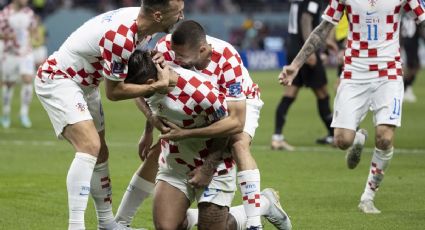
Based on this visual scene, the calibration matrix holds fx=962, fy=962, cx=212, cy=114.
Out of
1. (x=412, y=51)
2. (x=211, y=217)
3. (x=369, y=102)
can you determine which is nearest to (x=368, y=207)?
(x=369, y=102)

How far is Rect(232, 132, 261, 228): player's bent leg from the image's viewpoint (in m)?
7.76

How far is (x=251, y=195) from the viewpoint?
7.80 metres

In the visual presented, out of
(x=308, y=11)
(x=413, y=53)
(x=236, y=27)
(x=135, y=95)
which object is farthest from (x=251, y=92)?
(x=236, y=27)

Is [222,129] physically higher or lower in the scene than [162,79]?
lower

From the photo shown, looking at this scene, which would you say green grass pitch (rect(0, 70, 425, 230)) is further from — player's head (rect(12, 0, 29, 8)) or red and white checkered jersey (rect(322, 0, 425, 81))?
player's head (rect(12, 0, 29, 8))

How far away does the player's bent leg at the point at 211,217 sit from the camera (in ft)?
25.3

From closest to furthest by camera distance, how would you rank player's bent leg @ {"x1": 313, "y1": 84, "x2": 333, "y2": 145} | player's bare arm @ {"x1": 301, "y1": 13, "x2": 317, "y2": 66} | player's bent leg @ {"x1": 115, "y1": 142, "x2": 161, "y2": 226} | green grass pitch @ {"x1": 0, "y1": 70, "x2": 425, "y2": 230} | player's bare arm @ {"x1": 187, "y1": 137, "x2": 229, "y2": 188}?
player's bare arm @ {"x1": 187, "y1": 137, "x2": 229, "y2": 188} < player's bent leg @ {"x1": 115, "y1": 142, "x2": 161, "y2": 226} < green grass pitch @ {"x1": 0, "y1": 70, "x2": 425, "y2": 230} < player's bare arm @ {"x1": 301, "y1": 13, "x2": 317, "y2": 66} < player's bent leg @ {"x1": 313, "y1": 84, "x2": 333, "y2": 145}

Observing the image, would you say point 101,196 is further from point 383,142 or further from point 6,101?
point 6,101

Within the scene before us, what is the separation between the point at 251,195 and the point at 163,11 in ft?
5.43

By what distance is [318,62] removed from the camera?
1528cm

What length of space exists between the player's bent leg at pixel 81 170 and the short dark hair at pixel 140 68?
59cm

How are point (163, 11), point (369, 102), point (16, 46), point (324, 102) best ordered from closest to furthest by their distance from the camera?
point (163, 11) → point (369, 102) → point (324, 102) → point (16, 46)

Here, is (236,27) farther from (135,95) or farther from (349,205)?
(135,95)

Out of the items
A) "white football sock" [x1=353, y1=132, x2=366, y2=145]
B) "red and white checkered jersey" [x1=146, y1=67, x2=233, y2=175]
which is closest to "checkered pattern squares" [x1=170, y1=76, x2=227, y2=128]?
"red and white checkered jersey" [x1=146, y1=67, x2=233, y2=175]
